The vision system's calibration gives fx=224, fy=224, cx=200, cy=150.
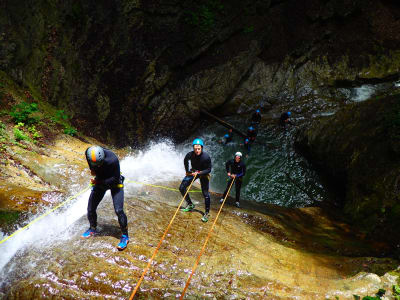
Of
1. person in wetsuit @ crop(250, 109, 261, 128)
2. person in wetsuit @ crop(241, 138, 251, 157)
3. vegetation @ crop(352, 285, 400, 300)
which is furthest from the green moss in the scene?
person in wetsuit @ crop(250, 109, 261, 128)

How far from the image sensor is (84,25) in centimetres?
1302

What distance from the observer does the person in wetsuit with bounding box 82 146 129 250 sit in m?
3.76

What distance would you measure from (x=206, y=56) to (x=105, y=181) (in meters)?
14.3

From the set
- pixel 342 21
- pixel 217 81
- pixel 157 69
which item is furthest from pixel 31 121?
pixel 342 21

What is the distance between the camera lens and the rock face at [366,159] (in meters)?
6.29

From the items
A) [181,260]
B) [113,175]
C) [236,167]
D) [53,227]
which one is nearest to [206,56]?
[236,167]

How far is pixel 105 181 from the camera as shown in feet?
12.9

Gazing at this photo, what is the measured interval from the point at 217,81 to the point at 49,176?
1197 cm

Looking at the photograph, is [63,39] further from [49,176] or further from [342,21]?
[342,21]

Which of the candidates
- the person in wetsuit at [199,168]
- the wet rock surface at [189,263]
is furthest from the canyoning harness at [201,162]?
the wet rock surface at [189,263]

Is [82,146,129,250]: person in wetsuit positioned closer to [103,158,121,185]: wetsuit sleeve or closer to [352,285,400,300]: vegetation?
[103,158,121,185]: wetsuit sleeve

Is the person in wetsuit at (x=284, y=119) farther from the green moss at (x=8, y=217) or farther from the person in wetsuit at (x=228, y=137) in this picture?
the green moss at (x=8, y=217)

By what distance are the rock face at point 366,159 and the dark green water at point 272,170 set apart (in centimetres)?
97

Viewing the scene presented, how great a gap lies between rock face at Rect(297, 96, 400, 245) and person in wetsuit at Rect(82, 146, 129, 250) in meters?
6.31
